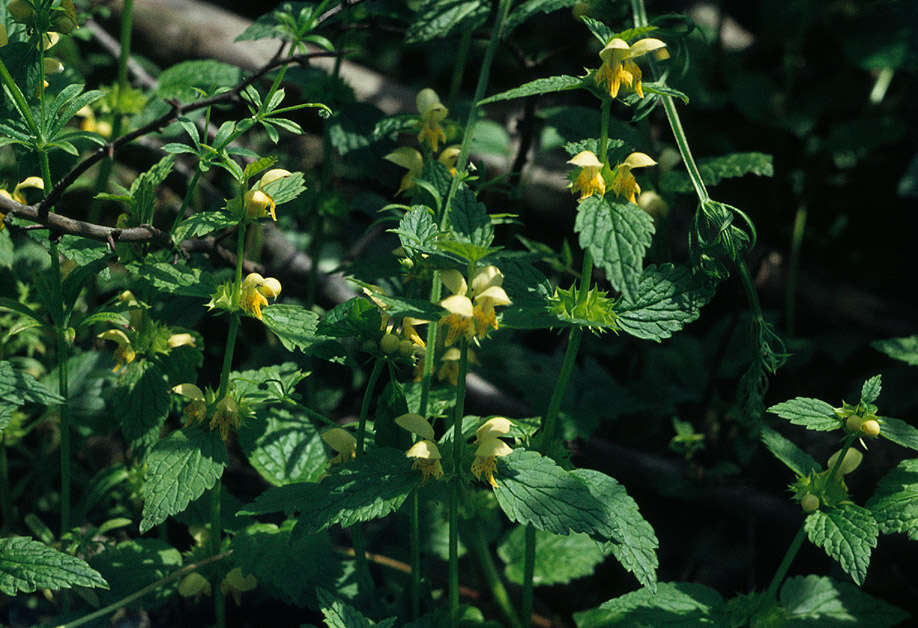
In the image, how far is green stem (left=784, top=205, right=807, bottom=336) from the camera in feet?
8.87

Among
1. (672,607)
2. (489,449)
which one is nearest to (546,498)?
(489,449)

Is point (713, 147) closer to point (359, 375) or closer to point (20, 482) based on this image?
point (359, 375)

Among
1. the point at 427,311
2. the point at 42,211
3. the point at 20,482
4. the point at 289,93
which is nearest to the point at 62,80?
the point at 42,211

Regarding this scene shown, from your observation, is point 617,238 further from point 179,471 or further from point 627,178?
point 179,471

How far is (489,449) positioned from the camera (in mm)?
1393

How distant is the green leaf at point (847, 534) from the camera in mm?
1434

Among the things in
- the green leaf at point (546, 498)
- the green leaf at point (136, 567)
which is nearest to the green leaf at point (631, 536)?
the green leaf at point (546, 498)

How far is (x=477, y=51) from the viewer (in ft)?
8.38

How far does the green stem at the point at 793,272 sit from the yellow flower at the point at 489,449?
1.58m

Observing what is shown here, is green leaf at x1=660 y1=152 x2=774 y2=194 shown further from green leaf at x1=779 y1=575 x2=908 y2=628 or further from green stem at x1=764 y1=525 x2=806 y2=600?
green leaf at x1=779 y1=575 x2=908 y2=628

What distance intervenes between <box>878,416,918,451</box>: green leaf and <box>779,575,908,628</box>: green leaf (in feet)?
1.35

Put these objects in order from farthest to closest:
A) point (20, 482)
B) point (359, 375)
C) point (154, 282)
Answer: point (359, 375)
point (20, 482)
point (154, 282)

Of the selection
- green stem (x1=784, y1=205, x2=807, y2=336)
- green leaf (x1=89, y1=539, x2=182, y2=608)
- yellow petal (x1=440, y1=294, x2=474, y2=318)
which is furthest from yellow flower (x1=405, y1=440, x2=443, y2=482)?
green stem (x1=784, y1=205, x2=807, y2=336)

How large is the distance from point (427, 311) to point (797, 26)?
102 inches
